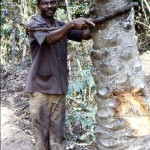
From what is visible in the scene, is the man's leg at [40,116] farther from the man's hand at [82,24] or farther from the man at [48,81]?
the man's hand at [82,24]

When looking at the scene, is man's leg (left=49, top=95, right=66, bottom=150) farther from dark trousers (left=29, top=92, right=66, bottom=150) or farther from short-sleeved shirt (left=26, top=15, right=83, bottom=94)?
short-sleeved shirt (left=26, top=15, right=83, bottom=94)

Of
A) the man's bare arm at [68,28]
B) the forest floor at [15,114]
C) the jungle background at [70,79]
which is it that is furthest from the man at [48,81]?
the forest floor at [15,114]

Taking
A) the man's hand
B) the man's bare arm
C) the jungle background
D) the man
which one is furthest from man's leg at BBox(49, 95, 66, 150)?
the man's hand

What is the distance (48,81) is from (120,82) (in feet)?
4.72

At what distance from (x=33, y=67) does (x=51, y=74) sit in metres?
0.21

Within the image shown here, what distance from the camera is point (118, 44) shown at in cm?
220

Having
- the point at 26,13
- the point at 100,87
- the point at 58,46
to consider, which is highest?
the point at 26,13

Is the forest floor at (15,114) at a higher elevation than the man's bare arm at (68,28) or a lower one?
lower

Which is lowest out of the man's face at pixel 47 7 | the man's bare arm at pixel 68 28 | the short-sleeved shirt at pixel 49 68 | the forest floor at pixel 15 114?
the forest floor at pixel 15 114

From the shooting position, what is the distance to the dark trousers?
3.64m

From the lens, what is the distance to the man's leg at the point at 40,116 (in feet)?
11.9

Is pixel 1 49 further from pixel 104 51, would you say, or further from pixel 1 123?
pixel 104 51

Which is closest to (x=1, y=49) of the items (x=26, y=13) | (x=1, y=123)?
(x=26, y=13)

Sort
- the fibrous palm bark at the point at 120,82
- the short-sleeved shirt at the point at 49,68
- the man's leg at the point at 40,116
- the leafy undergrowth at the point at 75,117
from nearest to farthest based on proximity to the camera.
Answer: the fibrous palm bark at the point at 120,82 → the short-sleeved shirt at the point at 49,68 → the man's leg at the point at 40,116 → the leafy undergrowth at the point at 75,117
